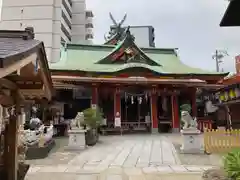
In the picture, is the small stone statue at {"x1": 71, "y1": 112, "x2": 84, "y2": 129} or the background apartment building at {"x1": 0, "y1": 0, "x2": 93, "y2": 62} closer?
the small stone statue at {"x1": 71, "y1": 112, "x2": 84, "y2": 129}

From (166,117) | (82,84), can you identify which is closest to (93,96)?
(82,84)

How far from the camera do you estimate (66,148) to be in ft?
36.7

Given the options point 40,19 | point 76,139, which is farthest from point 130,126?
point 40,19

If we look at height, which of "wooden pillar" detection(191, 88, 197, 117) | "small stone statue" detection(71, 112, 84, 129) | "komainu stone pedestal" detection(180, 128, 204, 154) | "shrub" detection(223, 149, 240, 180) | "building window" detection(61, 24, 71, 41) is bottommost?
"komainu stone pedestal" detection(180, 128, 204, 154)

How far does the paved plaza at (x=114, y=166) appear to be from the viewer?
6684mm

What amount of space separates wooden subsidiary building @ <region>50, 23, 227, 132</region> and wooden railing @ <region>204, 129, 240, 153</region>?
8030 mm

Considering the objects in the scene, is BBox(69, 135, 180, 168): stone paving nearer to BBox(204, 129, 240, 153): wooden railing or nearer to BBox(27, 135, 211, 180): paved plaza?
BBox(27, 135, 211, 180): paved plaza

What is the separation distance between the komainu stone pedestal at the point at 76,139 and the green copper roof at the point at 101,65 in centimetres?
760

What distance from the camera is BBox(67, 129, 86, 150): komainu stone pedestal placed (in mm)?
11078

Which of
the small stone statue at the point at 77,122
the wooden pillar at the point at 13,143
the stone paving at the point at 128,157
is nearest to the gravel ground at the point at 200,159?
the stone paving at the point at 128,157

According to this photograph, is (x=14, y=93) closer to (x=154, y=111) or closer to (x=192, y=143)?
(x=192, y=143)

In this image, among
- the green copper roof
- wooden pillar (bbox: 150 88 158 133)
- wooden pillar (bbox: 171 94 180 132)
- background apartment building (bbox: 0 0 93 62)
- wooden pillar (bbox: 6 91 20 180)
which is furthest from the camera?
background apartment building (bbox: 0 0 93 62)

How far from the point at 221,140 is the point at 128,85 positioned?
9371mm

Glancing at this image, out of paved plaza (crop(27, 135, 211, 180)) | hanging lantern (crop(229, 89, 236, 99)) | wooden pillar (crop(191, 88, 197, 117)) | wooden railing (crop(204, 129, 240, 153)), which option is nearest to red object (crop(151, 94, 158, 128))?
wooden pillar (crop(191, 88, 197, 117))
